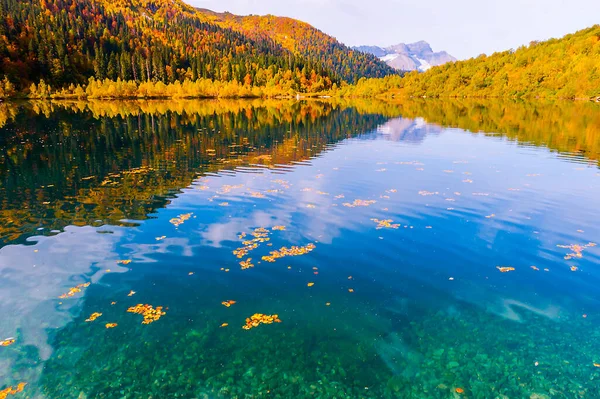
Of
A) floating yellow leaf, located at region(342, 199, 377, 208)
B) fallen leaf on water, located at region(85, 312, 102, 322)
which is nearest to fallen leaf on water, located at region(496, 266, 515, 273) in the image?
floating yellow leaf, located at region(342, 199, 377, 208)

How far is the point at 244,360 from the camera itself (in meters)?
11.7

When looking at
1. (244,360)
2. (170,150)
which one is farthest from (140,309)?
(170,150)

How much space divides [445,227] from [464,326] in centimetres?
963

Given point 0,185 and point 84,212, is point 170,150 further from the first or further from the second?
point 84,212

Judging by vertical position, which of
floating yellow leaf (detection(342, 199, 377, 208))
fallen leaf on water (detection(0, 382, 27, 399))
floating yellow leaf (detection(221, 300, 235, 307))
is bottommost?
fallen leaf on water (detection(0, 382, 27, 399))

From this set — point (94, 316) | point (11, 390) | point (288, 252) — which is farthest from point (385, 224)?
point (11, 390)

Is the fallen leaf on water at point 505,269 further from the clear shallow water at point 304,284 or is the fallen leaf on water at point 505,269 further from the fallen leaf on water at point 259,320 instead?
the fallen leaf on water at point 259,320

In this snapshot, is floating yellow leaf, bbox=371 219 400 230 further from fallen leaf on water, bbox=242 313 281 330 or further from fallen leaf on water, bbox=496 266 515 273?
fallen leaf on water, bbox=242 313 281 330

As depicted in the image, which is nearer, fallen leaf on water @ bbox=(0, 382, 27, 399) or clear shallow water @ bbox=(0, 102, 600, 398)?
fallen leaf on water @ bbox=(0, 382, 27, 399)

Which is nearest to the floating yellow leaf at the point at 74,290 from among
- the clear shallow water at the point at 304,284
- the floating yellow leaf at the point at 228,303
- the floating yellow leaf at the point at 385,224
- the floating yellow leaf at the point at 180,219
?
the clear shallow water at the point at 304,284

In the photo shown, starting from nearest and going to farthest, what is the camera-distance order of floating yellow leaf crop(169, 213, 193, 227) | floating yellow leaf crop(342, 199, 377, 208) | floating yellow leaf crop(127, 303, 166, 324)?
floating yellow leaf crop(127, 303, 166, 324) → floating yellow leaf crop(169, 213, 193, 227) → floating yellow leaf crop(342, 199, 377, 208)

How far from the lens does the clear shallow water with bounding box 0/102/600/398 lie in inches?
438

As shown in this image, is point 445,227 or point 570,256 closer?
point 570,256

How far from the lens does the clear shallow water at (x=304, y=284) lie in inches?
438
